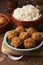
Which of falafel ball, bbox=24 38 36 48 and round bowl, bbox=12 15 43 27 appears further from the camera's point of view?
round bowl, bbox=12 15 43 27

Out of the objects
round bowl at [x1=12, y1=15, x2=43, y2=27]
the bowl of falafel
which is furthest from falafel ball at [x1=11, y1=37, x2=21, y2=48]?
round bowl at [x1=12, y1=15, x2=43, y2=27]

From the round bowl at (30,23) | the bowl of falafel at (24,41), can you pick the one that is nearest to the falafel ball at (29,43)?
the bowl of falafel at (24,41)

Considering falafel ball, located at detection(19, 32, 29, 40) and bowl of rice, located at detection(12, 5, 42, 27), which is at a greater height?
falafel ball, located at detection(19, 32, 29, 40)

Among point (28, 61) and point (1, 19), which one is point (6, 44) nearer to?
point (28, 61)

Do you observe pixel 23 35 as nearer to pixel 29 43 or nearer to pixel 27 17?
pixel 29 43

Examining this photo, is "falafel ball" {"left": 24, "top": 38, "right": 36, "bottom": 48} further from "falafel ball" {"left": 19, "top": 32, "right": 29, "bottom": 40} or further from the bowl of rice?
the bowl of rice

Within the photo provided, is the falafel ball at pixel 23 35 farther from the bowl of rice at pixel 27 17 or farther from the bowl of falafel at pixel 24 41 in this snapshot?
the bowl of rice at pixel 27 17
